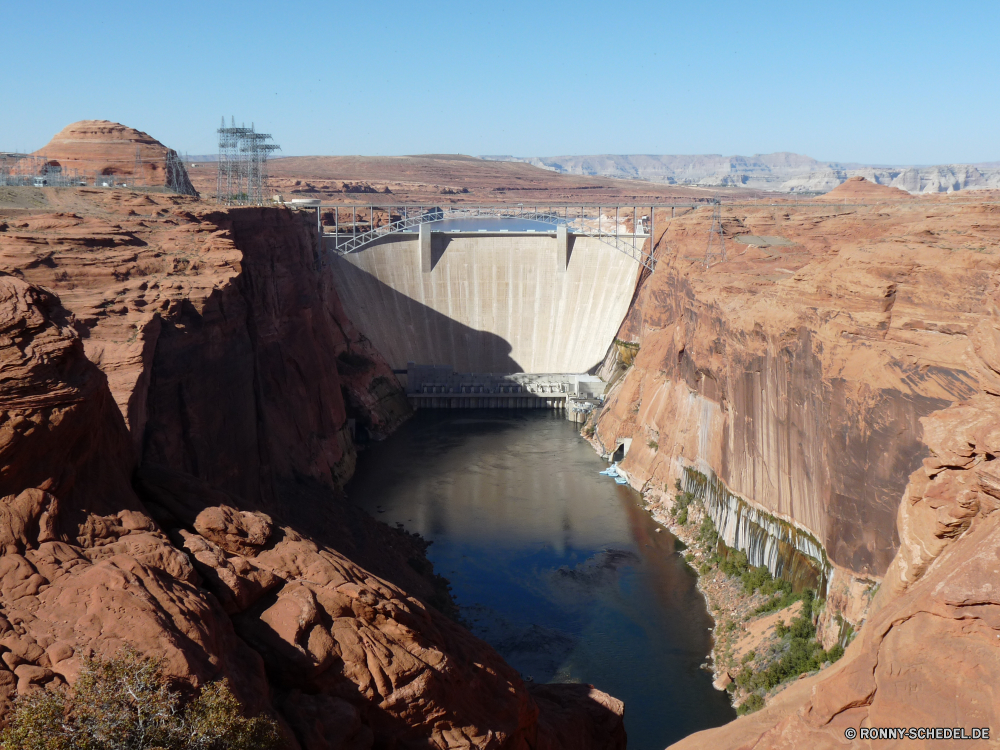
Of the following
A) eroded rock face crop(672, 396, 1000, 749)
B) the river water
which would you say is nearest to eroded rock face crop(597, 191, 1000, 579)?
eroded rock face crop(672, 396, 1000, 749)

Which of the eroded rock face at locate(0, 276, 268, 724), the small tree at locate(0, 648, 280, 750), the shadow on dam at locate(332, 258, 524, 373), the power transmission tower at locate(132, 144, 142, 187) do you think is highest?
the power transmission tower at locate(132, 144, 142, 187)

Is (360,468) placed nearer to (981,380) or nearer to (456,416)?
(456,416)

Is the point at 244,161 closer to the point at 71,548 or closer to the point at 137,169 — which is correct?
the point at 137,169

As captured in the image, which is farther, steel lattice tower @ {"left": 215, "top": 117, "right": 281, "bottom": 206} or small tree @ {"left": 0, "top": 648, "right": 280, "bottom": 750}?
steel lattice tower @ {"left": 215, "top": 117, "right": 281, "bottom": 206}

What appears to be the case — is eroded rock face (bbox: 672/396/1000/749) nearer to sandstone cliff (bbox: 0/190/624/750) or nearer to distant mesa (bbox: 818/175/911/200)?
sandstone cliff (bbox: 0/190/624/750)

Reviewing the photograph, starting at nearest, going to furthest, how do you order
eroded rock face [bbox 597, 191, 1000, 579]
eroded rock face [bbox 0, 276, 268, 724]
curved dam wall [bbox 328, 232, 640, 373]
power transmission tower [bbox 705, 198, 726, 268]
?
eroded rock face [bbox 0, 276, 268, 724] < eroded rock face [bbox 597, 191, 1000, 579] < power transmission tower [bbox 705, 198, 726, 268] < curved dam wall [bbox 328, 232, 640, 373]

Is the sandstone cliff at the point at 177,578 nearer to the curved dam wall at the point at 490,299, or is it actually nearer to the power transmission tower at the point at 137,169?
the power transmission tower at the point at 137,169

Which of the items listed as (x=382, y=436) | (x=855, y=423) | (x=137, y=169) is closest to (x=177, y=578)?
(x=855, y=423)

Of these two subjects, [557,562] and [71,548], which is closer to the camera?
[71,548]
